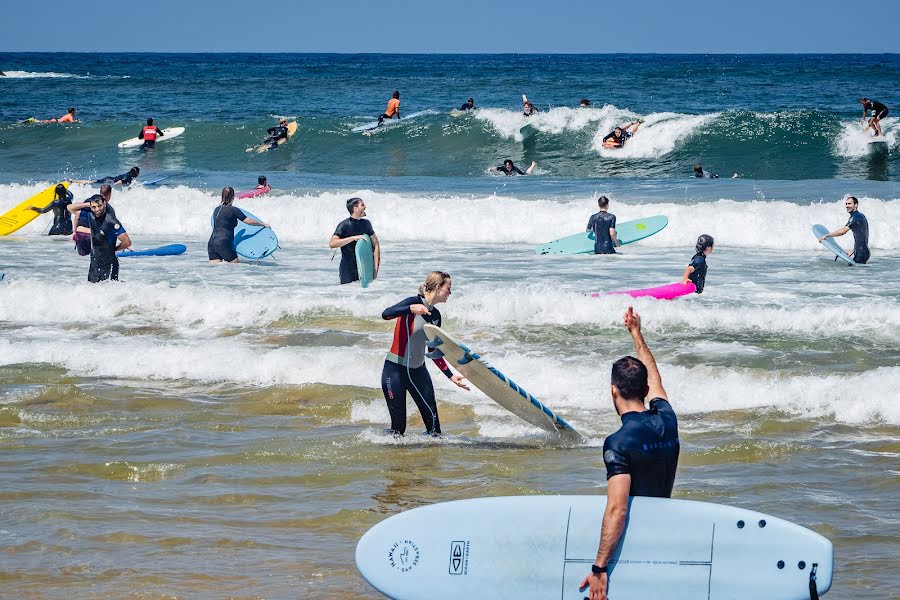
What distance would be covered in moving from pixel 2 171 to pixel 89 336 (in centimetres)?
2045

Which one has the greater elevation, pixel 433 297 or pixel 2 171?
pixel 2 171

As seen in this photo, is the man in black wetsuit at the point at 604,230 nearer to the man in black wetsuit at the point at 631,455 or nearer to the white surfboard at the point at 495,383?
the white surfboard at the point at 495,383

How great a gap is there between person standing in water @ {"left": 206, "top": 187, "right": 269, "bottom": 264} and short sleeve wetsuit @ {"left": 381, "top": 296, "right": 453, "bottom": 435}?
7.25 meters

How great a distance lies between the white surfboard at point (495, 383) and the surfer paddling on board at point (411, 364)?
0.30ft

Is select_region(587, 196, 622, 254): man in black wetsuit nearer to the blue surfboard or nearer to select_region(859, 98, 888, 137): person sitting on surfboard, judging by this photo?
the blue surfboard

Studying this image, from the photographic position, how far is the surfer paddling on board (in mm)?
6945

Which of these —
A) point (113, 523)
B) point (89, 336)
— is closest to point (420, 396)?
point (113, 523)

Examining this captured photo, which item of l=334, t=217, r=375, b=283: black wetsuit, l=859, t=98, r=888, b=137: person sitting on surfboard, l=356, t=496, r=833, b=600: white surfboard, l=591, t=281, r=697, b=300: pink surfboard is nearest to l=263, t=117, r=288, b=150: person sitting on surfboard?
l=859, t=98, r=888, b=137: person sitting on surfboard

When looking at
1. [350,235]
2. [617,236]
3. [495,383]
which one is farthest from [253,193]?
[495,383]

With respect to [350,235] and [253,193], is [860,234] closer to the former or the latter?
[350,235]

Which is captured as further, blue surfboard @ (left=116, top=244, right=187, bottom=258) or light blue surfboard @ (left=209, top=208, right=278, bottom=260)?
blue surfboard @ (left=116, top=244, right=187, bottom=258)

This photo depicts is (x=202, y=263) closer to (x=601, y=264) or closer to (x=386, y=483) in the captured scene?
(x=601, y=264)

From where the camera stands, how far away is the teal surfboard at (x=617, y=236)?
1650 centimetres

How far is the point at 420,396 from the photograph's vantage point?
24.7 feet
